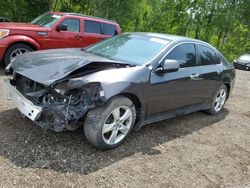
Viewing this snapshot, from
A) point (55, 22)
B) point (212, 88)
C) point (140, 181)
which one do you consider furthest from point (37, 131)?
point (55, 22)

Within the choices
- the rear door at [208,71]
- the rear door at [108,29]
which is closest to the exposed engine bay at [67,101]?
the rear door at [208,71]

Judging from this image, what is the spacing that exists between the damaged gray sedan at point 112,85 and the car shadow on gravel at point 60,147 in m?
0.21

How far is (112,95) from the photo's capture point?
11.8 ft

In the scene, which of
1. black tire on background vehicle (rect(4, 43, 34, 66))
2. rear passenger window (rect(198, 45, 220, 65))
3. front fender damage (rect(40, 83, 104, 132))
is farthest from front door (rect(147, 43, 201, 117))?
black tire on background vehicle (rect(4, 43, 34, 66))

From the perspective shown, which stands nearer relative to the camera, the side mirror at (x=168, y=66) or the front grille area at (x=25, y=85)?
the front grille area at (x=25, y=85)

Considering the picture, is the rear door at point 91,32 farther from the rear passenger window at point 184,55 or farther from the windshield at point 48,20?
the rear passenger window at point 184,55

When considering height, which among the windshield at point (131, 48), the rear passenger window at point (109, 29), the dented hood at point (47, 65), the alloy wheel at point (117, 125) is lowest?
the alloy wheel at point (117, 125)

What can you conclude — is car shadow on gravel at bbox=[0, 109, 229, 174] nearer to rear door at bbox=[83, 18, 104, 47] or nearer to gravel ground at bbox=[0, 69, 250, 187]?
gravel ground at bbox=[0, 69, 250, 187]

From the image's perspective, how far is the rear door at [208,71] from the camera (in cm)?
535

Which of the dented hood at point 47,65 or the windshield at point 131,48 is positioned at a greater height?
the windshield at point 131,48

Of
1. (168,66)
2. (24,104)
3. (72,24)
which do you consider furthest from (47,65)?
(72,24)

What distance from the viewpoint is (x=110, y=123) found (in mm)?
3834

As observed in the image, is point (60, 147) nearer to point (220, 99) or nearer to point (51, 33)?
point (220, 99)

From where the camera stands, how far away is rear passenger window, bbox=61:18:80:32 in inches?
327
